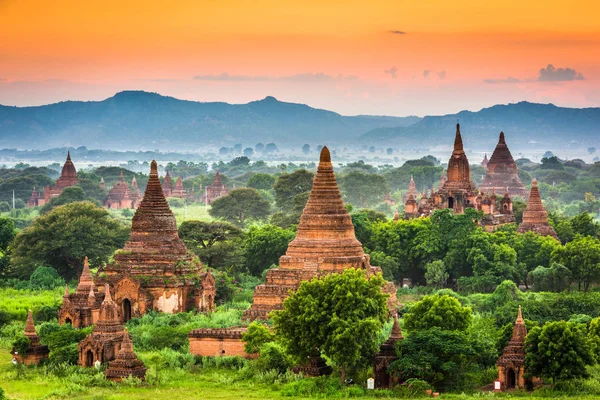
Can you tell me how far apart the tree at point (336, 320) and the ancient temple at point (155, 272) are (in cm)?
1105

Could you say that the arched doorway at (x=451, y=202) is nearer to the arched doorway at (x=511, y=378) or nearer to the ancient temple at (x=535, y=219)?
the ancient temple at (x=535, y=219)

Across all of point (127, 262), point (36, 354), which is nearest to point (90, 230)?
point (127, 262)

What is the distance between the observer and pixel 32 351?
150ft

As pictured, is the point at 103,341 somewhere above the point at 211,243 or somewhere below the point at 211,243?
below

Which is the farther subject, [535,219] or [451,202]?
[451,202]

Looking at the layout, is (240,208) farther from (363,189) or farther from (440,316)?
(440,316)

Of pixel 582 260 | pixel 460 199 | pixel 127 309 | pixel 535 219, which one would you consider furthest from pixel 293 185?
pixel 127 309

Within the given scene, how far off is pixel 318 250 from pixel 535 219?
25.5 m

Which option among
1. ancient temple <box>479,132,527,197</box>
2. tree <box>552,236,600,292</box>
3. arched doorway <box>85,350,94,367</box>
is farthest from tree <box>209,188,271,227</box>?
arched doorway <box>85,350,94,367</box>

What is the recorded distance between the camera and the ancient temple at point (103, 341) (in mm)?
44875

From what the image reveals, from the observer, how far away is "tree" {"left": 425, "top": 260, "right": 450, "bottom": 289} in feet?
213

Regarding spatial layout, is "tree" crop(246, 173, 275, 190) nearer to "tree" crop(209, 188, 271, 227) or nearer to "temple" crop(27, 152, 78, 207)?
"temple" crop(27, 152, 78, 207)

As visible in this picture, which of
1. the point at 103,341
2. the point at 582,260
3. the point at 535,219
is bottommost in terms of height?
the point at 103,341

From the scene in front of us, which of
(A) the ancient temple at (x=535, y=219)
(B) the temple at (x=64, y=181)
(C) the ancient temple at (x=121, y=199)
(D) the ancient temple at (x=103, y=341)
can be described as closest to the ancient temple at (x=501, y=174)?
(C) the ancient temple at (x=121, y=199)
